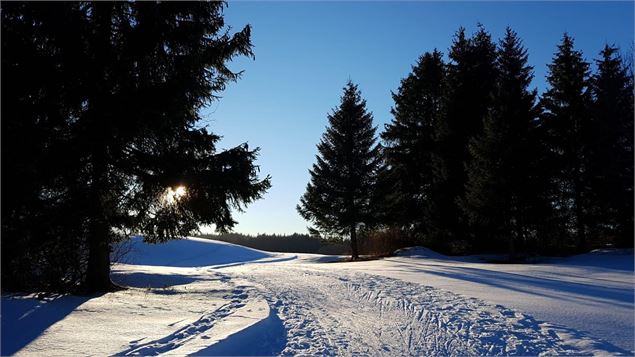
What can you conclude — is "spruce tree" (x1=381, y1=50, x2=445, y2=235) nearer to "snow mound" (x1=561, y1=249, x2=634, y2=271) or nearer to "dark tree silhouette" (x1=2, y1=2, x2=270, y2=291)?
"snow mound" (x1=561, y1=249, x2=634, y2=271)

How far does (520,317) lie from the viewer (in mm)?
7121

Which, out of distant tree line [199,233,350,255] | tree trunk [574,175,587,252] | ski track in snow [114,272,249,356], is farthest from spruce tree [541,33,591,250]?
distant tree line [199,233,350,255]

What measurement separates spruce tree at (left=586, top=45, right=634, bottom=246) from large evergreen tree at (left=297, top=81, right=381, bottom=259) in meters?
12.4

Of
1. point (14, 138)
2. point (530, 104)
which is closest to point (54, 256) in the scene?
point (14, 138)

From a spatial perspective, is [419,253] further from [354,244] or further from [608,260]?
[608,260]

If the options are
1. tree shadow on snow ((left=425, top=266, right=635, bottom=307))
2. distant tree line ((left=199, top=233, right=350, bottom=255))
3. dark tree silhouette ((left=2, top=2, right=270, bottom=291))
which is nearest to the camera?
tree shadow on snow ((left=425, top=266, right=635, bottom=307))

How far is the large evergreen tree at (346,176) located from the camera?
96.2ft

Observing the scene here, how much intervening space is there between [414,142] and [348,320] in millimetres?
23094

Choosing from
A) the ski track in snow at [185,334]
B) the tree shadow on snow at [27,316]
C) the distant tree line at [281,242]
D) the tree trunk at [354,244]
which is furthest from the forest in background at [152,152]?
the distant tree line at [281,242]

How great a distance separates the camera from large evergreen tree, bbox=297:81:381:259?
2933 centimetres

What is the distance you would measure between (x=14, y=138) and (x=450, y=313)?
8.80 m

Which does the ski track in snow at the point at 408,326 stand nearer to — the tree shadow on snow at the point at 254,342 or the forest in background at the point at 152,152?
the tree shadow on snow at the point at 254,342

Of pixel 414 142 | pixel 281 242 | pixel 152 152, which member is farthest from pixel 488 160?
pixel 281 242

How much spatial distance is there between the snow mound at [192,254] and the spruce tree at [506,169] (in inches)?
806
